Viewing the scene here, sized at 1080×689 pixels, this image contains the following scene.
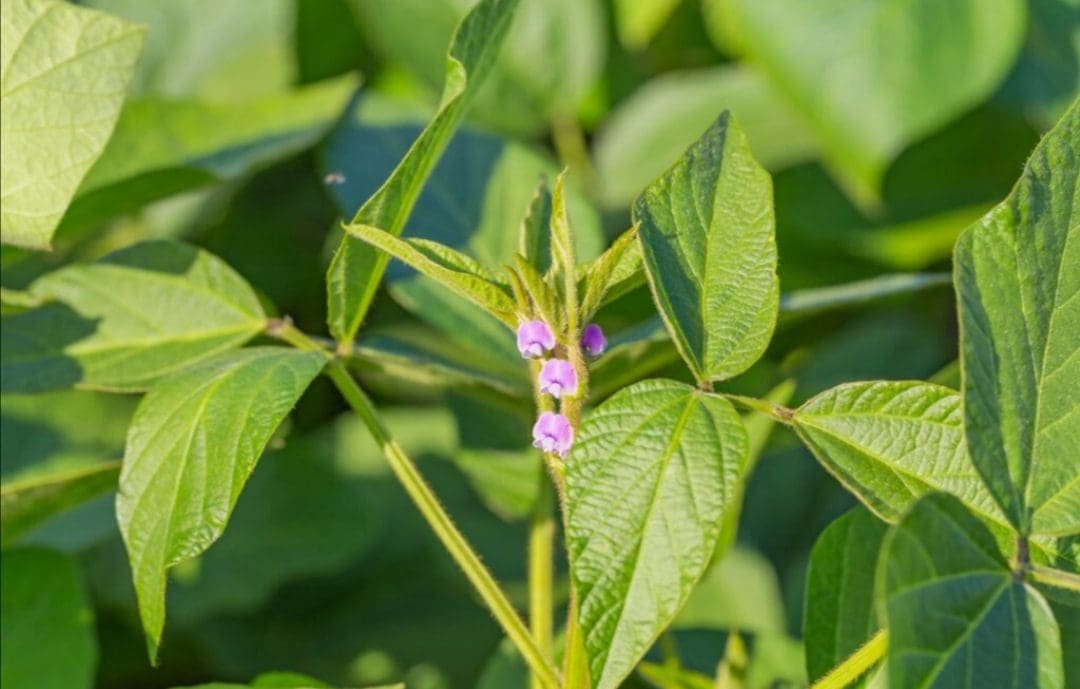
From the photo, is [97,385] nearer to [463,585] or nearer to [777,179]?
[463,585]

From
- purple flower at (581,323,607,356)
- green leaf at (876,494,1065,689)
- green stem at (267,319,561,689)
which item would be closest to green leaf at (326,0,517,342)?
green stem at (267,319,561,689)

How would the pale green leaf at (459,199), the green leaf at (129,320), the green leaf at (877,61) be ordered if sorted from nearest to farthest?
the green leaf at (129,320), the pale green leaf at (459,199), the green leaf at (877,61)

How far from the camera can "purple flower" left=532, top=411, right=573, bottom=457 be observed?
681 millimetres

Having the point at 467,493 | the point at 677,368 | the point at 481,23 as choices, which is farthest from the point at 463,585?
the point at 481,23

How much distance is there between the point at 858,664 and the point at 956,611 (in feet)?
0.33

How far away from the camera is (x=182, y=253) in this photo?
0.95 metres

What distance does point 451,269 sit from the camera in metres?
0.71

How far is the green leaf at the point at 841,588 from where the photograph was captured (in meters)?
0.85

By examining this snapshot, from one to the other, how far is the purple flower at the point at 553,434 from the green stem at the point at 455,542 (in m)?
0.11

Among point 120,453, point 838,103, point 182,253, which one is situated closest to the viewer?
point 182,253

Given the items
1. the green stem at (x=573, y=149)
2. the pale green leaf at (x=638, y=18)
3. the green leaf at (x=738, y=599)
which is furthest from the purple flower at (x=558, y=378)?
the pale green leaf at (x=638, y=18)

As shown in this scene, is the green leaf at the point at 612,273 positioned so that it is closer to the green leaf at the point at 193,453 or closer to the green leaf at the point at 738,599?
the green leaf at the point at 193,453

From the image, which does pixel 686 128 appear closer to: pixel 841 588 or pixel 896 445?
pixel 841 588

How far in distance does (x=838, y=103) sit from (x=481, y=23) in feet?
2.30
